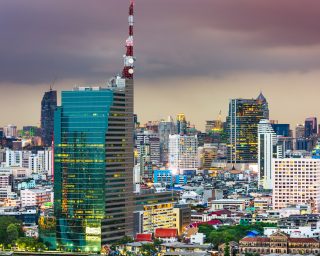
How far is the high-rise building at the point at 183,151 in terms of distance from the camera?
590 ft

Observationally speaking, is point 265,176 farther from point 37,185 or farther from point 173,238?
point 173,238

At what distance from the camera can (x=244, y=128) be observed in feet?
592

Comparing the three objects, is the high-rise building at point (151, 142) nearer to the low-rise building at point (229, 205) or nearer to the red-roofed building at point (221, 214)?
the low-rise building at point (229, 205)

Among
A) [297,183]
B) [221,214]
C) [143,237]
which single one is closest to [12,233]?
[143,237]

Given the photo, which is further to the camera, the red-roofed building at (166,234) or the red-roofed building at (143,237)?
the red-roofed building at (166,234)

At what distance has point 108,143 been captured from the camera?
69.1m

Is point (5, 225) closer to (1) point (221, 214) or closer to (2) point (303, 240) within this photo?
(2) point (303, 240)


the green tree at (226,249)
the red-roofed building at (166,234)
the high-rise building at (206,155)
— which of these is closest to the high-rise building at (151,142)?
the high-rise building at (206,155)

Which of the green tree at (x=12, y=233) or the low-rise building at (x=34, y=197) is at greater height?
the low-rise building at (x=34, y=197)

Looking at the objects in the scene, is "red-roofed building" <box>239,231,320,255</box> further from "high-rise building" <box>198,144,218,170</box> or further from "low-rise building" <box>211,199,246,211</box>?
"high-rise building" <box>198,144,218,170</box>

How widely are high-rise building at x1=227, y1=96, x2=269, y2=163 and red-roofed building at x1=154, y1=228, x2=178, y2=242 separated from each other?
332 ft

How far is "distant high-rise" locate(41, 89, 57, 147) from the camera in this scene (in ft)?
554

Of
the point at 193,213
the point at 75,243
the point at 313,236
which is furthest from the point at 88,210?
the point at 193,213

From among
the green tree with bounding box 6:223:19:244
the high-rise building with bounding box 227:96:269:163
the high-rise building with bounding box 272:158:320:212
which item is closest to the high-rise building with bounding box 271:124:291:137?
the high-rise building with bounding box 227:96:269:163
